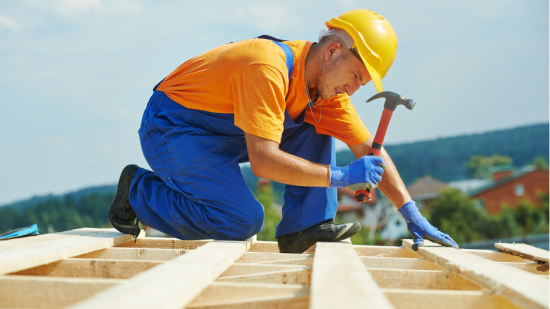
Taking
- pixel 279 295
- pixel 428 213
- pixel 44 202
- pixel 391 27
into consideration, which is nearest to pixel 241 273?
pixel 279 295

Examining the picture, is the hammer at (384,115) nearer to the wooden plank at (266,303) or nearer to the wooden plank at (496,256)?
the wooden plank at (496,256)

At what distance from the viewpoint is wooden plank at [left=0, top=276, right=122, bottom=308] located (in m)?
1.48

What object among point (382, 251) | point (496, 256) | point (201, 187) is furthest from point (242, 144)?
point (496, 256)

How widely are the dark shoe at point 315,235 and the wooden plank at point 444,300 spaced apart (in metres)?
1.40

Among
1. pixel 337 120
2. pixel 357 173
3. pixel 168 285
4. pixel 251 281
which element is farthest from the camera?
pixel 337 120

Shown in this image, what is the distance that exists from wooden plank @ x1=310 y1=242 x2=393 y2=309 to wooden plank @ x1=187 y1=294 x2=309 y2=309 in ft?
0.22

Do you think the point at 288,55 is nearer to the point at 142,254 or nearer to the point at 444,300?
the point at 142,254

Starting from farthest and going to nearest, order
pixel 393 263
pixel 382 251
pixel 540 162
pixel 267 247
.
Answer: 1. pixel 540 162
2. pixel 267 247
3. pixel 382 251
4. pixel 393 263

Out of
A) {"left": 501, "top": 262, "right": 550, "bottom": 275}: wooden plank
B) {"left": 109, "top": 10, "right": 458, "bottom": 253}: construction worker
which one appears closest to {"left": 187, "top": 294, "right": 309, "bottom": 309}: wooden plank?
{"left": 109, "top": 10, "right": 458, "bottom": 253}: construction worker

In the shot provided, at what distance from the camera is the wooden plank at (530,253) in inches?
94.3

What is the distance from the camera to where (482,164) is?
105 metres

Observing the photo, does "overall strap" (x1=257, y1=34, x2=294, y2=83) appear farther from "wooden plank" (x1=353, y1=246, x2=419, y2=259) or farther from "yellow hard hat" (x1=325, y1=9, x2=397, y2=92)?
"wooden plank" (x1=353, y1=246, x2=419, y2=259)

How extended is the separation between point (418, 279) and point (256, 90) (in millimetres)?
1318

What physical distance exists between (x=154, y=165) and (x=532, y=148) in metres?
120
